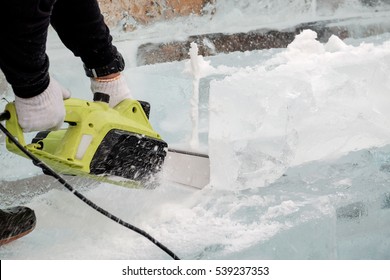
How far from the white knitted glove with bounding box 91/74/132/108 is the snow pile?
40 cm

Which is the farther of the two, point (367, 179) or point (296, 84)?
point (296, 84)

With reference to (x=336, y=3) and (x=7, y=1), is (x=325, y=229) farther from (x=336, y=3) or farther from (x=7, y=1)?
(x=336, y=3)

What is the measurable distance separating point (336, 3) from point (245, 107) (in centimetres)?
228

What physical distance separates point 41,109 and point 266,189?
3.22ft

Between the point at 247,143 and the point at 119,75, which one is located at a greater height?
the point at 119,75

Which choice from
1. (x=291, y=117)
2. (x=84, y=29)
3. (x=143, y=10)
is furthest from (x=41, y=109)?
(x=143, y=10)

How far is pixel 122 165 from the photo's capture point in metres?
2.07

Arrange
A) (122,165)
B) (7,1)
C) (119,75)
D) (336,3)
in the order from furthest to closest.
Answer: (336,3) → (119,75) → (122,165) → (7,1)

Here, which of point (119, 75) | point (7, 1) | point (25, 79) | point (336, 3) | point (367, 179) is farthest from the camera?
point (336, 3)

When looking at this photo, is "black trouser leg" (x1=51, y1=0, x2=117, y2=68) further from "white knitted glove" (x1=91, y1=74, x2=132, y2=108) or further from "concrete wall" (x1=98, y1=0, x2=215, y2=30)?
"concrete wall" (x1=98, y1=0, x2=215, y2=30)

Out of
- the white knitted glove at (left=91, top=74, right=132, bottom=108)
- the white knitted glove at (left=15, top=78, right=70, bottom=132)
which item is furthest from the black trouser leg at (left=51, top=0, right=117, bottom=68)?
the white knitted glove at (left=15, top=78, right=70, bottom=132)

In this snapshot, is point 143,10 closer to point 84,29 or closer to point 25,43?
point 84,29

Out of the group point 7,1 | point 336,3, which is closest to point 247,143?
point 7,1

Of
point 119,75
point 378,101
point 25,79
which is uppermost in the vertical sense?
point 25,79
